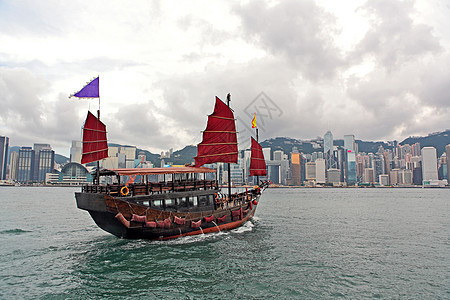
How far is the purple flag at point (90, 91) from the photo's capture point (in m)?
19.2

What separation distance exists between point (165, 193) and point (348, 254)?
38.5 ft

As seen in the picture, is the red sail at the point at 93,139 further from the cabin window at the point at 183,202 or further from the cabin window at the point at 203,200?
the cabin window at the point at 203,200

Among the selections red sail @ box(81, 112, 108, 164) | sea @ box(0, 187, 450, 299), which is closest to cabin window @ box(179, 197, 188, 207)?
sea @ box(0, 187, 450, 299)

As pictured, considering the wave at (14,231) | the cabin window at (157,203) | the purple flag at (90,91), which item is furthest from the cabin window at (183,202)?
the wave at (14,231)

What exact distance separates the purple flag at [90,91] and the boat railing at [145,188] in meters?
6.16

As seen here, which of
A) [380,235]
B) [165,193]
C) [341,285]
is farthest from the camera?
[380,235]

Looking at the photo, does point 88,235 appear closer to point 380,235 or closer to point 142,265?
point 142,265

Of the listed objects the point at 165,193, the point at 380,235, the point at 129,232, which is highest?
the point at 165,193

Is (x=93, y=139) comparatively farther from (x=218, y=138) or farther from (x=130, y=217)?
(x=218, y=138)

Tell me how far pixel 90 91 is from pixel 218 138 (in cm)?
1148

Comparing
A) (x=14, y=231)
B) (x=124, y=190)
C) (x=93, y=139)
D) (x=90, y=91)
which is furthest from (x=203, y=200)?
(x=14, y=231)

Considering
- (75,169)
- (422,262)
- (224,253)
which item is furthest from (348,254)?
(75,169)

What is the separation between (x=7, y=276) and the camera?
→ 12391mm

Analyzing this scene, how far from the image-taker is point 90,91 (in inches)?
770
